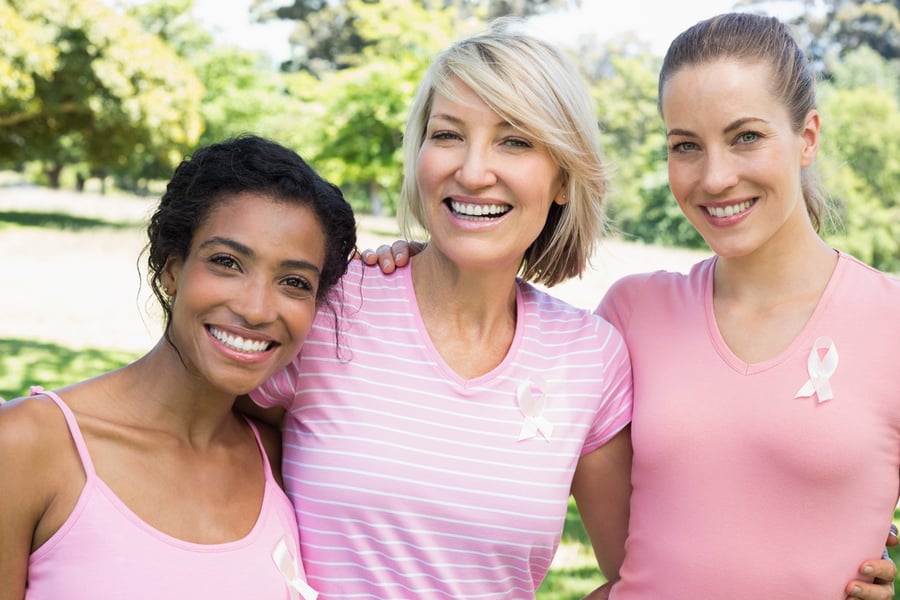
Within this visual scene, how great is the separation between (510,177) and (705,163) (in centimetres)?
52

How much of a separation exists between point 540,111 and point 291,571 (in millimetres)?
1354

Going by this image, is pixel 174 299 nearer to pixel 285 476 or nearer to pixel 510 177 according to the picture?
pixel 285 476

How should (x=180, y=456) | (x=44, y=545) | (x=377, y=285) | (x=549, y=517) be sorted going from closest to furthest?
(x=44, y=545) < (x=180, y=456) < (x=549, y=517) < (x=377, y=285)

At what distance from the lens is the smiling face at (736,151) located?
237 cm

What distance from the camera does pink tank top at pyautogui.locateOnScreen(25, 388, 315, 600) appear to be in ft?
6.30

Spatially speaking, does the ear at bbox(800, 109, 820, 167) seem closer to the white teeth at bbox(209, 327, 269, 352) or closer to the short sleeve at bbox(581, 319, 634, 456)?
the short sleeve at bbox(581, 319, 634, 456)

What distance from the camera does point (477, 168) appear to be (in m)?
2.42

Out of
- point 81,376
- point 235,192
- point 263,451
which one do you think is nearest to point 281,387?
point 263,451

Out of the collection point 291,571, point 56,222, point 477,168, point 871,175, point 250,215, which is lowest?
point 56,222

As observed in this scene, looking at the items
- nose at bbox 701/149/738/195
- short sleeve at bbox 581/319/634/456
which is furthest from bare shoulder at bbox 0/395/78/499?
nose at bbox 701/149/738/195

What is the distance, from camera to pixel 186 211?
2.23 m

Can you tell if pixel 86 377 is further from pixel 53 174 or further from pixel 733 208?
pixel 53 174

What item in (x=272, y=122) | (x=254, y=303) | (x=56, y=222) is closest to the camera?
(x=254, y=303)

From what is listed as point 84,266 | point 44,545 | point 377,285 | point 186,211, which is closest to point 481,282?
point 377,285
